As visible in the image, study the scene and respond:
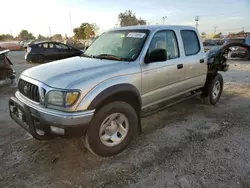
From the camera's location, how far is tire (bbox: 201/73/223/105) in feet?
17.2

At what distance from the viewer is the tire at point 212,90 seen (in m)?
5.25

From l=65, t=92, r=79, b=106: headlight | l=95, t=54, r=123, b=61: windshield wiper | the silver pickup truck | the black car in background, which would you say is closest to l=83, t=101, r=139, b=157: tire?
the silver pickup truck

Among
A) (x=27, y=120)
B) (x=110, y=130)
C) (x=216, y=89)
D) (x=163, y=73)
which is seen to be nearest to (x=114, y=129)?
(x=110, y=130)

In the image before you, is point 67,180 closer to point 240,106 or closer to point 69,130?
point 69,130

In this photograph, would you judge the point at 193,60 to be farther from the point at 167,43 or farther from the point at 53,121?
the point at 53,121

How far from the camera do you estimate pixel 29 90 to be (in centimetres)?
294

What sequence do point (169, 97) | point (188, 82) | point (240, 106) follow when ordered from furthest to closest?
point (240, 106)
point (188, 82)
point (169, 97)

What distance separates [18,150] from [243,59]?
15.8m

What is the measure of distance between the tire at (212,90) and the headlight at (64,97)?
3.75m

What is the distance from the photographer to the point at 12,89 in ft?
23.1

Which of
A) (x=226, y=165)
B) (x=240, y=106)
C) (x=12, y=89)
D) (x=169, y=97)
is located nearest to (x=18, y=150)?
(x=169, y=97)

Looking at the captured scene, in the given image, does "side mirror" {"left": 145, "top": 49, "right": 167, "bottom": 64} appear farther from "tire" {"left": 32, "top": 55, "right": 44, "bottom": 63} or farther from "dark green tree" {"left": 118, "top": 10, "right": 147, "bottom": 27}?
"dark green tree" {"left": 118, "top": 10, "right": 147, "bottom": 27}

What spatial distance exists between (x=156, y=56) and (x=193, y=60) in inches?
57.3

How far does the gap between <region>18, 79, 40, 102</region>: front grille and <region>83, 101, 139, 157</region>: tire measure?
0.81m
